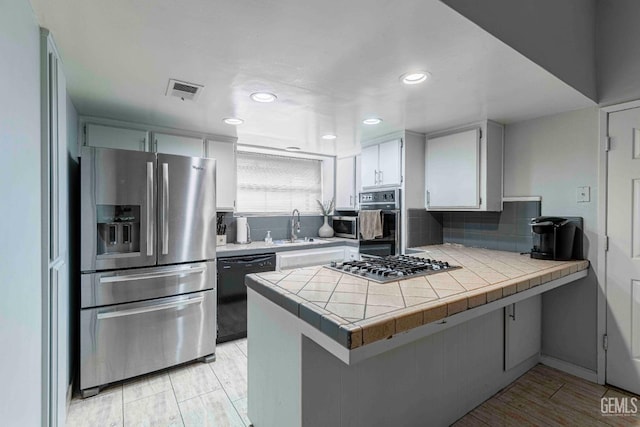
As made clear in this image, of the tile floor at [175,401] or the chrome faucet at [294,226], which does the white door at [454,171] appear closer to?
the chrome faucet at [294,226]

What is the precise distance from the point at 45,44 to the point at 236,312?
2.44 m

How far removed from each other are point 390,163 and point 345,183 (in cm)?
113

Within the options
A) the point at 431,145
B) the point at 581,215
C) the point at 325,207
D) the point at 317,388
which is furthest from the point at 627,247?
the point at 325,207

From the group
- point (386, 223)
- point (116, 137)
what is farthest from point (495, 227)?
point (116, 137)

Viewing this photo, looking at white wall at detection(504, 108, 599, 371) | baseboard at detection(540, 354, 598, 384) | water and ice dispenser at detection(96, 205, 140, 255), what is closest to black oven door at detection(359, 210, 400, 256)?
white wall at detection(504, 108, 599, 371)

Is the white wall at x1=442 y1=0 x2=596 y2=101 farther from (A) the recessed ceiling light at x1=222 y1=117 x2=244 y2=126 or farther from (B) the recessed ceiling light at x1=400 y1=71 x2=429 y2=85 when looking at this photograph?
(A) the recessed ceiling light at x1=222 y1=117 x2=244 y2=126

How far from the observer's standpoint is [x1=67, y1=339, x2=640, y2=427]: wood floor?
193 centimetres

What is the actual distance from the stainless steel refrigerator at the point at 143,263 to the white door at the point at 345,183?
6.52ft

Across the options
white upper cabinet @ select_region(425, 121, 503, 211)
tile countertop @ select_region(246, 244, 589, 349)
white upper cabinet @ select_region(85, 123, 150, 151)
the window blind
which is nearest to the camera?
tile countertop @ select_region(246, 244, 589, 349)

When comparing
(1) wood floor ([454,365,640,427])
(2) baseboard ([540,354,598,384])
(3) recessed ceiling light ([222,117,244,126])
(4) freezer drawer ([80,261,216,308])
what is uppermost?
(3) recessed ceiling light ([222,117,244,126])

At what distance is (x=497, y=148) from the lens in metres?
2.80

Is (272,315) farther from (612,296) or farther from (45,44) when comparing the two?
Result: (612,296)

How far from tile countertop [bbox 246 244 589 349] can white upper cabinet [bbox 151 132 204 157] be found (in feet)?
5.85

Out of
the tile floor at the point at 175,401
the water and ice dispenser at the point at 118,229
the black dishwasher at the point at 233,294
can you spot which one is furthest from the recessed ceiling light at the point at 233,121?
the tile floor at the point at 175,401
